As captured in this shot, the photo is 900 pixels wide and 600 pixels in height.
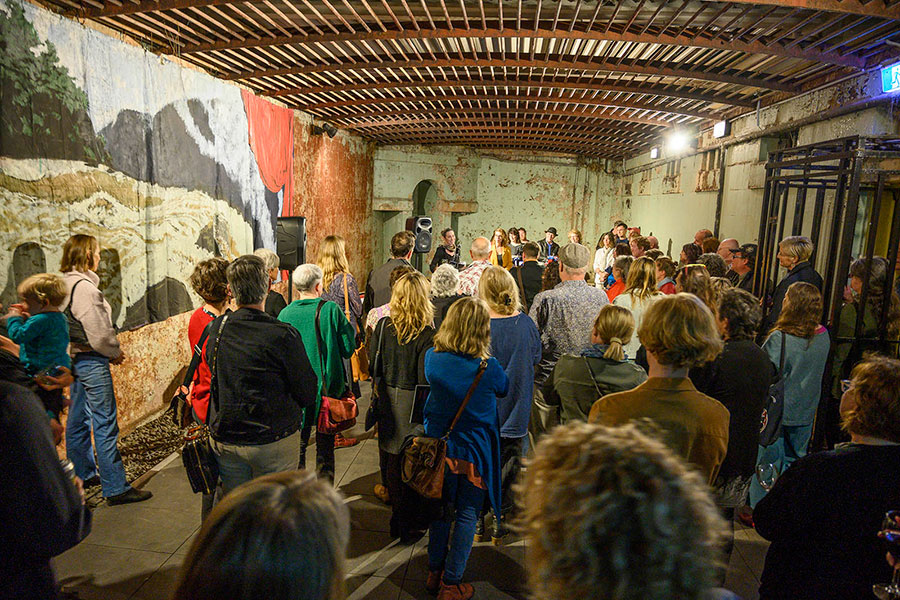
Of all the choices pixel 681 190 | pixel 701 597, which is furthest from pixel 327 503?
pixel 681 190

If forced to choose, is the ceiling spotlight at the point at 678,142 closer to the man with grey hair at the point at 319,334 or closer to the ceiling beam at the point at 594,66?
the ceiling beam at the point at 594,66

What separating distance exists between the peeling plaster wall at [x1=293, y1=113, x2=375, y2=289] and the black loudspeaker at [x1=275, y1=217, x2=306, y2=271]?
79.3 inches

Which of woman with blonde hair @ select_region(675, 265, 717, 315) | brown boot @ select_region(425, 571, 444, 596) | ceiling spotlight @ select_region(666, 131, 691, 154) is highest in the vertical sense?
ceiling spotlight @ select_region(666, 131, 691, 154)

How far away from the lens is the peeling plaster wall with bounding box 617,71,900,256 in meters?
5.01

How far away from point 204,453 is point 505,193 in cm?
1349

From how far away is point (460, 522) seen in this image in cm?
266

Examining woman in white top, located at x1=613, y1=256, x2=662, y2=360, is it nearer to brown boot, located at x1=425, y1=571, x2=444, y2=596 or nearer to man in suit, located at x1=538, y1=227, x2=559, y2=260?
brown boot, located at x1=425, y1=571, x2=444, y2=596

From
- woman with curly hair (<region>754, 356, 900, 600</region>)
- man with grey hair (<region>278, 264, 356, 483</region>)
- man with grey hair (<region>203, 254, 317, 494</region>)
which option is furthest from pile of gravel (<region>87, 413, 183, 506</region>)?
woman with curly hair (<region>754, 356, 900, 600</region>)

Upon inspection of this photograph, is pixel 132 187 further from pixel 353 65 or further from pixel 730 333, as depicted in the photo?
pixel 730 333

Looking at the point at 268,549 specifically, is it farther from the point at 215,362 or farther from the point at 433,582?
the point at 433,582

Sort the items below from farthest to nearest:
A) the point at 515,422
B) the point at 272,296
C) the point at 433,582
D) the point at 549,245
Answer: the point at 549,245 → the point at 272,296 → the point at 515,422 → the point at 433,582

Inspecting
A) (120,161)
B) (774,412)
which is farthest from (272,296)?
(774,412)

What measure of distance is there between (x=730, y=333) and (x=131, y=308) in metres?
4.72

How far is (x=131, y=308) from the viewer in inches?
188
